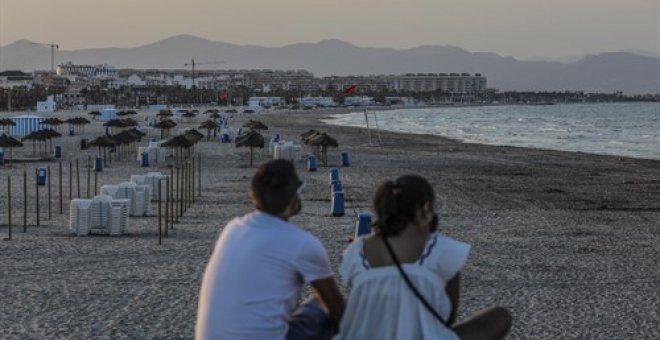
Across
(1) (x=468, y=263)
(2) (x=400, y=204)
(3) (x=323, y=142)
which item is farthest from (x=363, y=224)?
(3) (x=323, y=142)

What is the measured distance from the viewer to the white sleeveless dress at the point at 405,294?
4.02m

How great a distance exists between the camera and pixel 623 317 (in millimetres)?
9031

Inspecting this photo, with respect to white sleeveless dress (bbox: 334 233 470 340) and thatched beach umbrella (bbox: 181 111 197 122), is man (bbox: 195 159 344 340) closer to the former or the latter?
white sleeveless dress (bbox: 334 233 470 340)

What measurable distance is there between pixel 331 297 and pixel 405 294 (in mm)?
Answer: 324

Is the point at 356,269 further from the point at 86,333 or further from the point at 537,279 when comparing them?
the point at 537,279

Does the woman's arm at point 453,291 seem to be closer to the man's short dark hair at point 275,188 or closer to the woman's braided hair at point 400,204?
the woman's braided hair at point 400,204

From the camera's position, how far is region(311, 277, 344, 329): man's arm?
4102 millimetres

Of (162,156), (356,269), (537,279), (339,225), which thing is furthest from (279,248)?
(162,156)

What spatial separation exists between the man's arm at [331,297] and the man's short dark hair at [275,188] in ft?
1.12

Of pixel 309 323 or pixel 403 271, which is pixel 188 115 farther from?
pixel 403 271

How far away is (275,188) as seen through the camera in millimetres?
4094

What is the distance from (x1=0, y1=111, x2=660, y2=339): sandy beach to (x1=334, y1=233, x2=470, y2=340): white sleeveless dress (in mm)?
4257

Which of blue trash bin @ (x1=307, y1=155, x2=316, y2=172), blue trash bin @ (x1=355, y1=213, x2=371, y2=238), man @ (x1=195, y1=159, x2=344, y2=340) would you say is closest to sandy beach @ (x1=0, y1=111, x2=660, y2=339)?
blue trash bin @ (x1=355, y1=213, x2=371, y2=238)

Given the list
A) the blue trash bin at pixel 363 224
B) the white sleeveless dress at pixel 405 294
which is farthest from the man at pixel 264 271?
the blue trash bin at pixel 363 224
